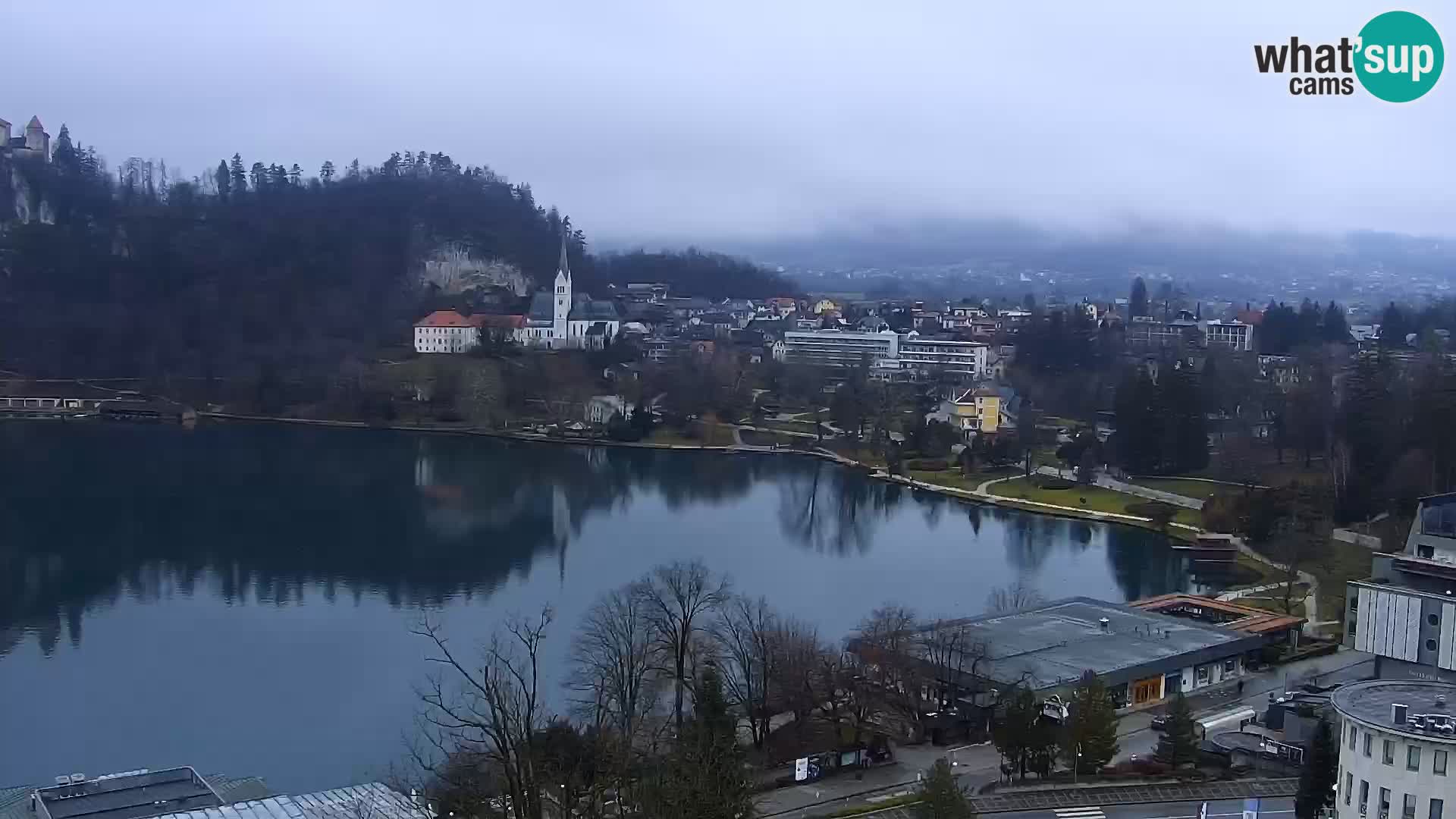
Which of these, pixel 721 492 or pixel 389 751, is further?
pixel 721 492

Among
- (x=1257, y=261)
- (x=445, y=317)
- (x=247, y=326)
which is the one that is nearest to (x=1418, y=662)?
(x=445, y=317)

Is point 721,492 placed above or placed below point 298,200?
below

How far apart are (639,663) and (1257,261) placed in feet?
264

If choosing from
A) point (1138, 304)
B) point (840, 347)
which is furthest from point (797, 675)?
point (1138, 304)

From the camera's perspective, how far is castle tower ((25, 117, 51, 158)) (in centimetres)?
2789

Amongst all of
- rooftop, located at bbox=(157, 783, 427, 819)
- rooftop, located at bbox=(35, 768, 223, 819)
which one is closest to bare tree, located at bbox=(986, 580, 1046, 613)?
rooftop, located at bbox=(157, 783, 427, 819)

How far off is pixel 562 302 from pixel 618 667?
18.1 metres

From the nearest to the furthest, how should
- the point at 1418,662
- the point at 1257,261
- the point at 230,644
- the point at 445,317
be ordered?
the point at 1418,662 → the point at 230,644 → the point at 445,317 → the point at 1257,261

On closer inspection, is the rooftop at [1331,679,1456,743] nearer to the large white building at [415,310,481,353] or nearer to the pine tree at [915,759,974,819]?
the pine tree at [915,759,974,819]

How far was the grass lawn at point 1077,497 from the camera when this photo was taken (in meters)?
12.2

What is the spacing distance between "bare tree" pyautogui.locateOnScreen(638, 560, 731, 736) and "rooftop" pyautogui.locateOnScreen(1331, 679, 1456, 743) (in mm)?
2133

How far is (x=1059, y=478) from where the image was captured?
1341 cm

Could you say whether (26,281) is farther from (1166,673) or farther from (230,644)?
(1166,673)

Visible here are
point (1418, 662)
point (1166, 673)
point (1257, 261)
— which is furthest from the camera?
point (1257, 261)
